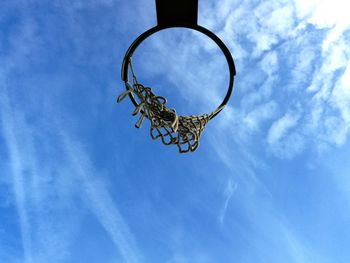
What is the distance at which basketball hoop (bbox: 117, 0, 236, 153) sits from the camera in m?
5.37

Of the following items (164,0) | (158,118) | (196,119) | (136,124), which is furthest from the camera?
(196,119)

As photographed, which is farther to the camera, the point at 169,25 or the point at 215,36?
the point at 215,36

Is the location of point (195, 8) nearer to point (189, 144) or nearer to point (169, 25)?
point (169, 25)

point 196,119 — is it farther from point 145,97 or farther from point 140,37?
point 140,37

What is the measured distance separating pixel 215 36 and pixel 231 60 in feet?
1.70

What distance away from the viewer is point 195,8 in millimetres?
5391

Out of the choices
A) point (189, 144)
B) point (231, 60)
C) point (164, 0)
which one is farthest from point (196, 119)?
point (164, 0)

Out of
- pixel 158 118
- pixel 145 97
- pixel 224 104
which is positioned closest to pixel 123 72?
pixel 145 97

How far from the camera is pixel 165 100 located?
5.88 meters

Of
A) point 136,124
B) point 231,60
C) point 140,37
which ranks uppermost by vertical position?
point 140,37

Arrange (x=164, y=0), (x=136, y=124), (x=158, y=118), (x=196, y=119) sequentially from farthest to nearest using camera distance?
(x=196, y=119), (x=158, y=118), (x=136, y=124), (x=164, y=0)

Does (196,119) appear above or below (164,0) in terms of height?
below

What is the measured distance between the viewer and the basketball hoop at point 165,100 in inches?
211

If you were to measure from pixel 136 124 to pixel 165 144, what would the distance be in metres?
0.54
